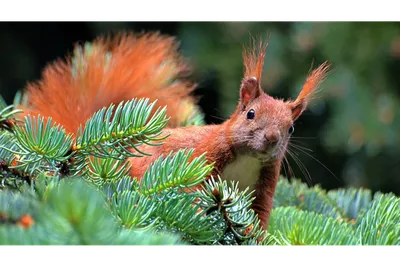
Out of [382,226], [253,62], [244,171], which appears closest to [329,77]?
[253,62]

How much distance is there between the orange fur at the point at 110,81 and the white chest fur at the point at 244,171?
0.66 ft

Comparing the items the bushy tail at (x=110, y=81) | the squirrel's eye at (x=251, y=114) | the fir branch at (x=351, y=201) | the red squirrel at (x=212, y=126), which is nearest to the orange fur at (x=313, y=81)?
the red squirrel at (x=212, y=126)

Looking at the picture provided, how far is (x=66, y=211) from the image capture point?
471 millimetres

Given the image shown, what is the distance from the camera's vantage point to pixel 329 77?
2551 millimetres

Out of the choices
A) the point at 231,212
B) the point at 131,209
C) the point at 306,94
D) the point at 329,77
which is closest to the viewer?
the point at 131,209

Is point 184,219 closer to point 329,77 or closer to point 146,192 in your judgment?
point 146,192

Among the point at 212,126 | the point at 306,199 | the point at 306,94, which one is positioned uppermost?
the point at 306,94

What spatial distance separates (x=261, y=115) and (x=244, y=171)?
118 millimetres

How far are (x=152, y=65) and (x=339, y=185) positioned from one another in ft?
5.84

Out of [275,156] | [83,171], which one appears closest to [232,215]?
[83,171]

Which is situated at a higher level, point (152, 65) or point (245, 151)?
point (152, 65)

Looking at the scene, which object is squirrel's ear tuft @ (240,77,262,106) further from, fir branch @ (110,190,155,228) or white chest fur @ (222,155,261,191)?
fir branch @ (110,190,155,228)

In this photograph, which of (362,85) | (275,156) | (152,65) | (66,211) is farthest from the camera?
(362,85)
